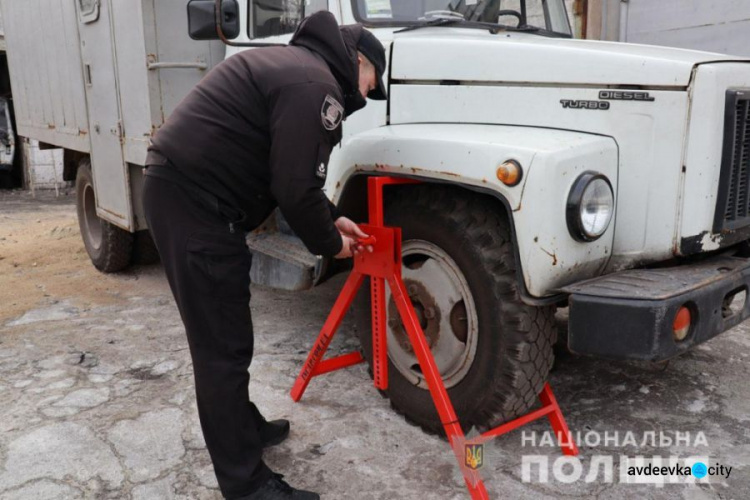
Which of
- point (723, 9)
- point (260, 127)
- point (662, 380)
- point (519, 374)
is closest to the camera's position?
point (260, 127)

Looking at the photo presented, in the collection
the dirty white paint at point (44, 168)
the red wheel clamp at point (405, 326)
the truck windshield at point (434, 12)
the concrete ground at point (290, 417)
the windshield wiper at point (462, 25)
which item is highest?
the truck windshield at point (434, 12)

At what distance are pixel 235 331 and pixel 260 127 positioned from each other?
752 mm

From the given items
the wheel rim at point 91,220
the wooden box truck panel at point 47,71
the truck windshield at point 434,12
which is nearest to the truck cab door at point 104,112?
the wooden box truck panel at point 47,71

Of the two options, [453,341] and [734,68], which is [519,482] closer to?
[453,341]

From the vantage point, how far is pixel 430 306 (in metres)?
2.92

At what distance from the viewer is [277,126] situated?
2154mm

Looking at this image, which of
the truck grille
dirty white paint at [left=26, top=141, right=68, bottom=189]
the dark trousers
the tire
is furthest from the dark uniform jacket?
dirty white paint at [left=26, top=141, right=68, bottom=189]

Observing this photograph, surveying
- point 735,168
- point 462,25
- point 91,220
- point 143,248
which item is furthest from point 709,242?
point 91,220

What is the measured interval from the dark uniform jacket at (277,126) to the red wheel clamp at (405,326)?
0.39 meters

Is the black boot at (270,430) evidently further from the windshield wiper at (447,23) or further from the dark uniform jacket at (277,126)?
the windshield wiper at (447,23)

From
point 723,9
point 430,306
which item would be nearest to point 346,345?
point 430,306

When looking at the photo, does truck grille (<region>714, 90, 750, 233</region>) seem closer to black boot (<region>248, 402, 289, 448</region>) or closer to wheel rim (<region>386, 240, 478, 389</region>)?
wheel rim (<region>386, 240, 478, 389</region>)

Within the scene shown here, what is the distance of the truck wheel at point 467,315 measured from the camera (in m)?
2.61

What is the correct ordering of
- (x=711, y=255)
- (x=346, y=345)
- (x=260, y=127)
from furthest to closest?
1. (x=346, y=345)
2. (x=711, y=255)
3. (x=260, y=127)
